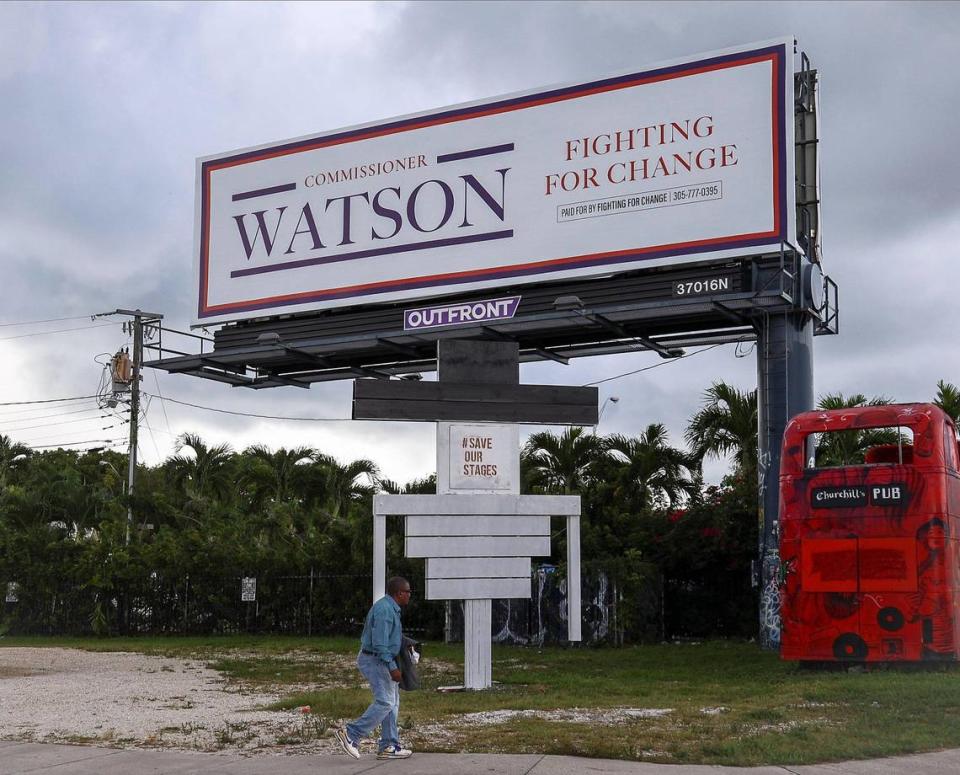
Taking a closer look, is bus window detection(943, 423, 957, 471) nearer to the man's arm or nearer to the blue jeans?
the man's arm

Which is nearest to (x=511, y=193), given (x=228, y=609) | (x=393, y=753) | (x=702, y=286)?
(x=702, y=286)

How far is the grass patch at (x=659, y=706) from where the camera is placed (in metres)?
11.1

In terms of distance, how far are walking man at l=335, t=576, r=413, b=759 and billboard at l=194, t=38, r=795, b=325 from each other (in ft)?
47.9

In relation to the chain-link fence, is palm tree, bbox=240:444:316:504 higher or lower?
higher

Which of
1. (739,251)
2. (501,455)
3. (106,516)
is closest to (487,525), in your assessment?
(501,455)

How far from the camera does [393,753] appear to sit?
10750 mm

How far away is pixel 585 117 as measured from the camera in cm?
2567

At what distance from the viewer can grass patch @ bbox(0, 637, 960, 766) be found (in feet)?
36.4

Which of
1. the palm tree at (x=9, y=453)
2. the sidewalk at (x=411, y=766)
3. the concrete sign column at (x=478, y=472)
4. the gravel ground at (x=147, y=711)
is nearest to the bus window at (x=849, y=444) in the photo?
the concrete sign column at (x=478, y=472)

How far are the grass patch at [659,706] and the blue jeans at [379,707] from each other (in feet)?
2.08

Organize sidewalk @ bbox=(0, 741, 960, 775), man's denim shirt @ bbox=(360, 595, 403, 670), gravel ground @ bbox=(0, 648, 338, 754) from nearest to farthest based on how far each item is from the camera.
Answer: sidewalk @ bbox=(0, 741, 960, 775), man's denim shirt @ bbox=(360, 595, 403, 670), gravel ground @ bbox=(0, 648, 338, 754)

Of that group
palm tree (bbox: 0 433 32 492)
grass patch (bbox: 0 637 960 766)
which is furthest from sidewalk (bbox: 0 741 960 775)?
palm tree (bbox: 0 433 32 492)

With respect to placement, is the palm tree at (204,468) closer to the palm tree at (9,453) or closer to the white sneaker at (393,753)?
the palm tree at (9,453)

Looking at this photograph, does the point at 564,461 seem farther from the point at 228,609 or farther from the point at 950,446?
the point at 950,446
